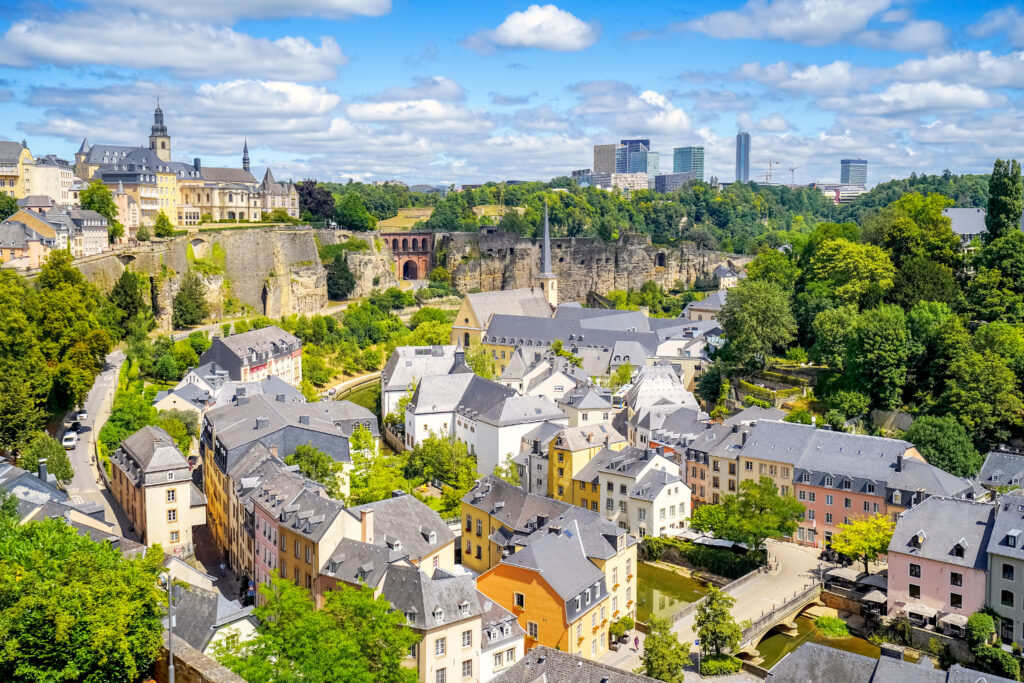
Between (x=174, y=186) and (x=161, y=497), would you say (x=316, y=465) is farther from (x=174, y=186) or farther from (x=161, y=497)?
(x=174, y=186)

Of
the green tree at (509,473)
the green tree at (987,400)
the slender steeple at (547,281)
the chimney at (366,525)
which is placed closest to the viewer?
the chimney at (366,525)

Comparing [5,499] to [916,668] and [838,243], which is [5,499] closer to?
[916,668]

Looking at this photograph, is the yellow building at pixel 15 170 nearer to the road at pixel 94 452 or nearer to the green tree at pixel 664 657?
the road at pixel 94 452

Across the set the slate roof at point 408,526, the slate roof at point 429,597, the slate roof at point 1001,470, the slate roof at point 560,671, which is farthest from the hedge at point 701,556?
the slate roof at point 560,671

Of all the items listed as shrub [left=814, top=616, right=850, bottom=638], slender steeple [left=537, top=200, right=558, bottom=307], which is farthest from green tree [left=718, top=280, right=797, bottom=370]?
slender steeple [left=537, top=200, right=558, bottom=307]

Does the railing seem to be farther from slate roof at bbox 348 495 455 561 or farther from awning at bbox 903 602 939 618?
slate roof at bbox 348 495 455 561

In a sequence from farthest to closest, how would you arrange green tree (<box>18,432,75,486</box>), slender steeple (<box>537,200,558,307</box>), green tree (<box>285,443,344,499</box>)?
1. slender steeple (<box>537,200,558,307</box>)
2. green tree (<box>285,443,344,499</box>)
3. green tree (<box>18,432,75,486</box>)

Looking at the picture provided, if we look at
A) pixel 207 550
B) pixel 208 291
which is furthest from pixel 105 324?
pixel 207 550
